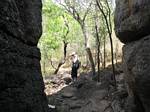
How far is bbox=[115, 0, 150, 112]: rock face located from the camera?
1057cm

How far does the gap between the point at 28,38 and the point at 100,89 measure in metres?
12.0

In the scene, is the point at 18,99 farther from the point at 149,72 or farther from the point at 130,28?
the point at 130,28

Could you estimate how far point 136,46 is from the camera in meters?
11.3

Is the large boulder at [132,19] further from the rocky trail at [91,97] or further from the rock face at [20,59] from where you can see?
the rocky trail at [91,97]

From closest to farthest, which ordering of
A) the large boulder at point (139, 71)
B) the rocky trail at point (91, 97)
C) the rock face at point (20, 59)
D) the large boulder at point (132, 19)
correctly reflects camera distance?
the rock face at point (20, 59), the large boulder at point (139, 71), the large boulder at point (132, 19), the rocky trail at point (91, 97)

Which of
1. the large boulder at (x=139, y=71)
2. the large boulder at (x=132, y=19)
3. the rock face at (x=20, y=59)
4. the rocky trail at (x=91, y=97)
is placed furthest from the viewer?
the rocky trail at (x=91, y=97)

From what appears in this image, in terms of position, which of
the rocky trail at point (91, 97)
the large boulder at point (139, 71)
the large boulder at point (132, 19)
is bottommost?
the rocky trail at point (91, 97)

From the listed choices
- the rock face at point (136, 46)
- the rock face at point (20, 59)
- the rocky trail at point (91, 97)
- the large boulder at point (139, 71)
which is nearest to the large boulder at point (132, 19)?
the rock face at point (136, 46)

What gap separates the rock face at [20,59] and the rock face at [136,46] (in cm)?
354

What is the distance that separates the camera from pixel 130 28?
11.6 metres

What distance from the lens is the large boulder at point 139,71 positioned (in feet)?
34.5

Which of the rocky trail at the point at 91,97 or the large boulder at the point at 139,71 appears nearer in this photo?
the large boulder at the point at 139,71

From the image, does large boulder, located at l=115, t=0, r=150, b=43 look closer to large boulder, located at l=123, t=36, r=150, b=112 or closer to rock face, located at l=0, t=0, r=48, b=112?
large boulder, located at l=123, t=36, r=150, b=112

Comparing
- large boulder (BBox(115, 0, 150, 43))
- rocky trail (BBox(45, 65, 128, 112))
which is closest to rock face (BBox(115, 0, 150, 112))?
large boulder (BBox(115, 0, 150, 43))
